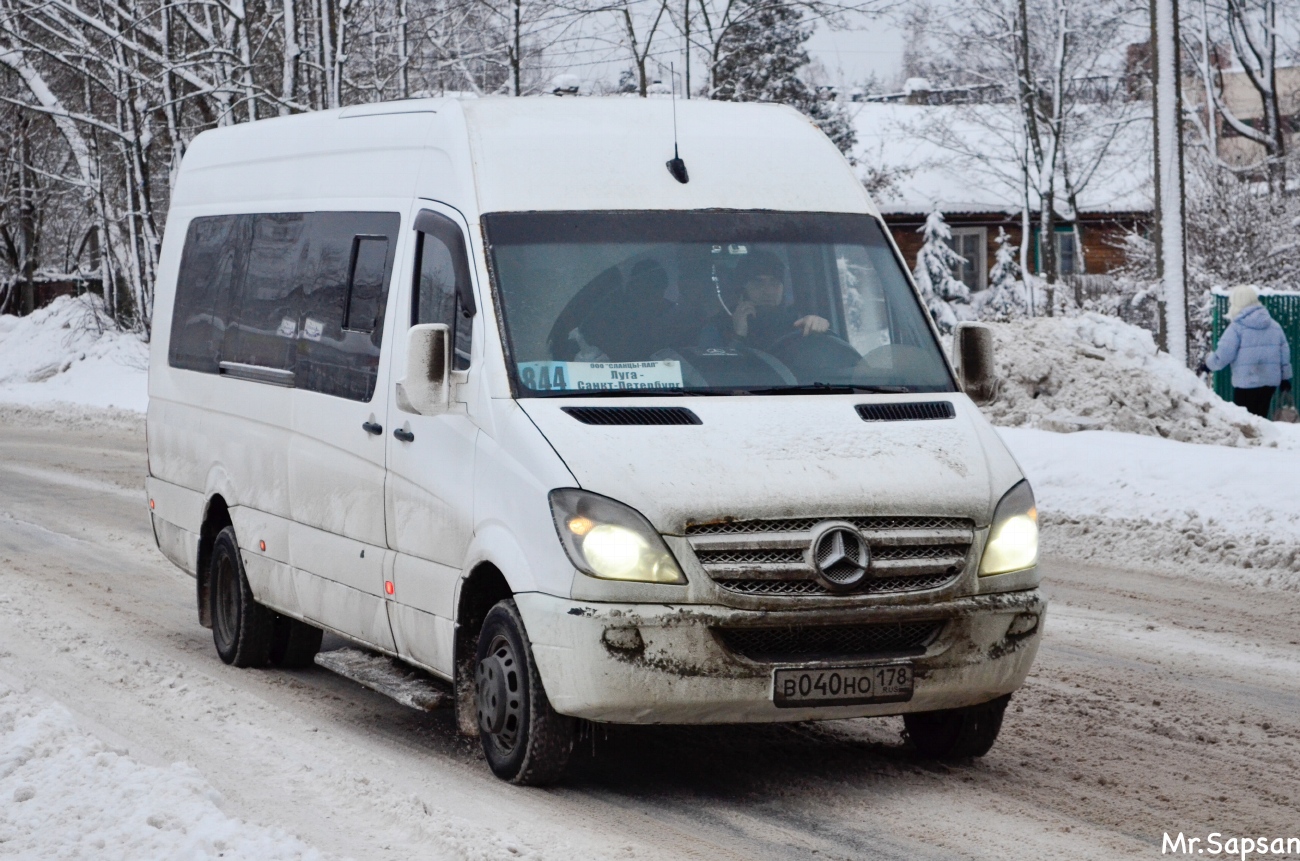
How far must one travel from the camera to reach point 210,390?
871 centimetres

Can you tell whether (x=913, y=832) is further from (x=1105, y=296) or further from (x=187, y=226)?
(x=1105, y=296)

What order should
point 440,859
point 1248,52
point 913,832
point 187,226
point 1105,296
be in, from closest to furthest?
point 440,859 < point 913,832 < point 187,226 < point 1105,296 < point 1248,52

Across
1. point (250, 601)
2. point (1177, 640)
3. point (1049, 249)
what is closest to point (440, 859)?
point (250, 601)

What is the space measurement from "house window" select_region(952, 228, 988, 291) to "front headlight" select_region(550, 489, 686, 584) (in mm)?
42873

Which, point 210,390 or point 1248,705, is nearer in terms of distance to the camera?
point 1248,705

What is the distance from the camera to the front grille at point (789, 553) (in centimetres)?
546

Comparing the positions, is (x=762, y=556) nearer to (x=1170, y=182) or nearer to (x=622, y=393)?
(x=622, y=393)

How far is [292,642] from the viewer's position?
328 inches

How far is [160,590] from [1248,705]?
20.1 feet

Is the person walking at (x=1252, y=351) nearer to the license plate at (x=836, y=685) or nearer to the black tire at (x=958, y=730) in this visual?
the black tire at (x=958, y=730)

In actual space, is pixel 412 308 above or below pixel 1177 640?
above

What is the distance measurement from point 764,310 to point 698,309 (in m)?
0.25

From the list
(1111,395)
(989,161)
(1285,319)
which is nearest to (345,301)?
(1111,395)

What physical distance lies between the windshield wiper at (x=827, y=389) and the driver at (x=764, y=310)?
0.69 feet
